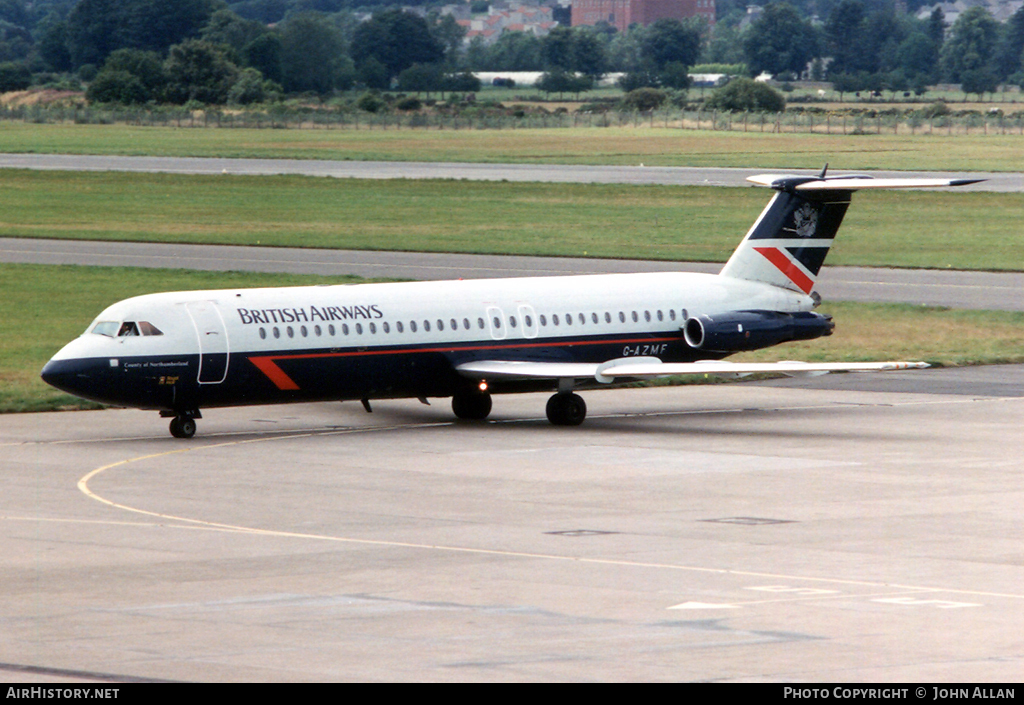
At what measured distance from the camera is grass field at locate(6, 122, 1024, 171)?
125250 millimetres

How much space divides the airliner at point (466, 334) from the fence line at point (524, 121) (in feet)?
403

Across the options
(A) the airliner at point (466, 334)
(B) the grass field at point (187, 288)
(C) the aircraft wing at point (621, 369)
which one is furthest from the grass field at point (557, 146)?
(C) the aircraft wing at point (621, 369)

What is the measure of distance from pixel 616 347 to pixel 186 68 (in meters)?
168

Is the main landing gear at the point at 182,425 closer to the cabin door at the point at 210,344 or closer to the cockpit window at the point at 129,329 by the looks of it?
the cabin door at the point at 210,344

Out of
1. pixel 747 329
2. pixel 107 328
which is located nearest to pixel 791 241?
pixel 747 329

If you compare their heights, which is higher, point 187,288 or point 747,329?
point 747,329

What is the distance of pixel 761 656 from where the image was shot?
18.4m

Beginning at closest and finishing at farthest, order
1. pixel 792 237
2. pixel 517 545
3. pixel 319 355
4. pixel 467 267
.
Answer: pixel 517 545
pixel 319 355
pixel 792 237
pixel 467 267

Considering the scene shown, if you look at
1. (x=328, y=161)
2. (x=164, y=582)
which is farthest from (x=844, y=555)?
(x=328, y=161)

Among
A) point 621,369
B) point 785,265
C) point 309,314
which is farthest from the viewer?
point 785,265

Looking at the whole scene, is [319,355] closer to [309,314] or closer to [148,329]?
[309,314]

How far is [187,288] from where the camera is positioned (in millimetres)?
61500

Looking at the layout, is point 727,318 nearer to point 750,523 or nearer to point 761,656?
point 750,523

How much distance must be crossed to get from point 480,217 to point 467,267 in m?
21.3
